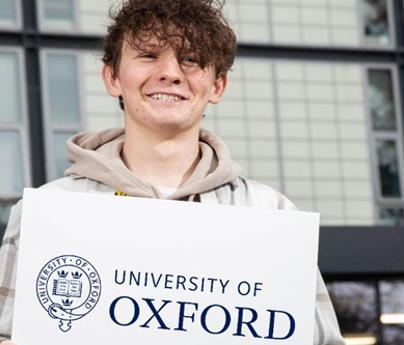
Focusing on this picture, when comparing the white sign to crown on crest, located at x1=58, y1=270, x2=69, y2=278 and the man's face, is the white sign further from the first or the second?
the man's face

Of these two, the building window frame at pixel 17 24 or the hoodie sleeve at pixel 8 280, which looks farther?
the building window frame at pixel 17 24

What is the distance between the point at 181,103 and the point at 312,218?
1.15 ft

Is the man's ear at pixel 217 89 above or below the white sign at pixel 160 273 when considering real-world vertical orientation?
above

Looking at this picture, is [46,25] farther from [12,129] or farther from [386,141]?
[386,141]

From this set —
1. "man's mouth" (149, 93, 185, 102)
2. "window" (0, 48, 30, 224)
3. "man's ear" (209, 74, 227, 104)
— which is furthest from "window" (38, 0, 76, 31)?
"man's mouth" (149, 93, 185, 102)

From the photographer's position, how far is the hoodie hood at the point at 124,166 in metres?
2.13

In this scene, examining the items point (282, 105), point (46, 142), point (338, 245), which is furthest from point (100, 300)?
point (282, 105)

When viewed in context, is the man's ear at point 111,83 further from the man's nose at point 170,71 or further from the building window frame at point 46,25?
the building window frame at point 46,25

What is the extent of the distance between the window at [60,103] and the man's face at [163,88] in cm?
327

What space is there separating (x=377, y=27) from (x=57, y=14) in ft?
5.80

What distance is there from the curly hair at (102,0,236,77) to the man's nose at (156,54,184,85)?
0.03 meters

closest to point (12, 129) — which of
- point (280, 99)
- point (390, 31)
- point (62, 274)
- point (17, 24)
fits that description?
point (17, 24)

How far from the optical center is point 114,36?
2268 millimetres

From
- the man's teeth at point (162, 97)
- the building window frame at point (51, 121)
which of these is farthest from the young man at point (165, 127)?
the building window frame at point (51, 121)
